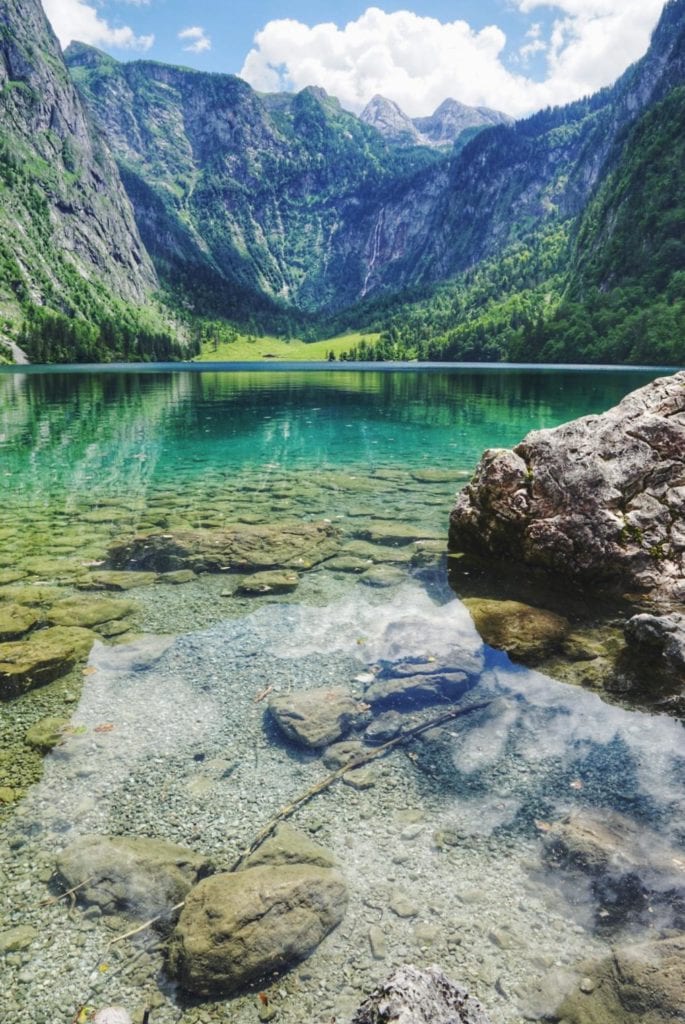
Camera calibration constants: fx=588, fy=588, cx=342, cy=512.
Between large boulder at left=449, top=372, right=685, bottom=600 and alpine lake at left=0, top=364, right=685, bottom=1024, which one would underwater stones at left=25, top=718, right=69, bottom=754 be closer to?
alpine lake at left=0, top=364, right=685, bottom=1024

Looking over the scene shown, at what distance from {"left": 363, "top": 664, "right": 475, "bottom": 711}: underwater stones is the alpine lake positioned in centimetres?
7

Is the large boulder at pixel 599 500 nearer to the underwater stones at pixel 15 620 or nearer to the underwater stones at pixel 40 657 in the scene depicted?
the underwater stones at pixel 40 657

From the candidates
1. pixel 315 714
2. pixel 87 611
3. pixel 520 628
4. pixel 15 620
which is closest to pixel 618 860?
pixel 315 714

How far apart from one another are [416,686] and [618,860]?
4048mm

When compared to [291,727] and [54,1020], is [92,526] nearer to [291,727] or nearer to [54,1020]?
[291,727]

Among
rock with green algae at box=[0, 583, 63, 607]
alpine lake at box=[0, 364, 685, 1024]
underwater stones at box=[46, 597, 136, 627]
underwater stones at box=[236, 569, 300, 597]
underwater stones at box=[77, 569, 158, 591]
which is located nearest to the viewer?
alpine lake at box=[0, 364, 685, 1024]

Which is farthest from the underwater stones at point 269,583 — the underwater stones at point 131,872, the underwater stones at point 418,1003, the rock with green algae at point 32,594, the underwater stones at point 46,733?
the underwater stones at point 418,1003

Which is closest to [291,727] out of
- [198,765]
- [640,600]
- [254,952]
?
[198,765]

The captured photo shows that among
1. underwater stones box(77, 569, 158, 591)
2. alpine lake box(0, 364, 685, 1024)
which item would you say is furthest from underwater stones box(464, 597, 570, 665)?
underwater stones box(77, 569, 158, 591)

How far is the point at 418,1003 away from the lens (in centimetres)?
387

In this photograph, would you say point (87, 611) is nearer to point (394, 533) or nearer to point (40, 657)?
point (40, 657)

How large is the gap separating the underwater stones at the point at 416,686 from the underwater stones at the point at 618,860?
9.56ft

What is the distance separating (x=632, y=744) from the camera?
8625mm

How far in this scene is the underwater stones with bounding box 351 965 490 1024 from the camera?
3.79 m
